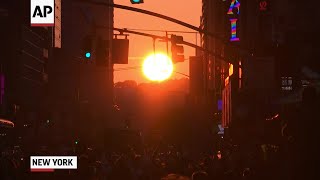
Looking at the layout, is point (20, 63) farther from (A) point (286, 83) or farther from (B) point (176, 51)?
(B) point (176, 51)

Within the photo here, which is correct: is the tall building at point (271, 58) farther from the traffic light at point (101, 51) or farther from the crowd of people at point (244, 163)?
the traffic light at point (101, 51)

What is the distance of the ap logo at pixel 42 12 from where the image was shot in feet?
64.3

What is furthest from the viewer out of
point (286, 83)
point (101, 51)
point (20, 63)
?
point (20, 63)

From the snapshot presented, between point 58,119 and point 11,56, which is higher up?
point 11,56

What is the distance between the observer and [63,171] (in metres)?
23.6

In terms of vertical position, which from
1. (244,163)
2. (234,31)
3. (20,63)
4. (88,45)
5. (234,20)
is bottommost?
(244,163)

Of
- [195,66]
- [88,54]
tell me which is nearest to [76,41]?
[195,66]

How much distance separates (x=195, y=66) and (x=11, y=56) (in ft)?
302

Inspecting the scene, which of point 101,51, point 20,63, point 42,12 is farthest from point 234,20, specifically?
point 20,63

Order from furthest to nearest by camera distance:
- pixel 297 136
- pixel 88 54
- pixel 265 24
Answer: pixel 265 24 < pixel 88 54 < pixel 297 136

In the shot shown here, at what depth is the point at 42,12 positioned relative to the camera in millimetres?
19859

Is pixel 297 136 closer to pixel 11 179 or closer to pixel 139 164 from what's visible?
pixel 11 179

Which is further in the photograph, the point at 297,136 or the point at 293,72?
the point at 293,72

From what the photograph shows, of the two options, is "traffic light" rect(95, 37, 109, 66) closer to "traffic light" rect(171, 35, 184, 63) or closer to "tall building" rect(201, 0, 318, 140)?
"traffic light" rect(171, 35, 184, 63)
